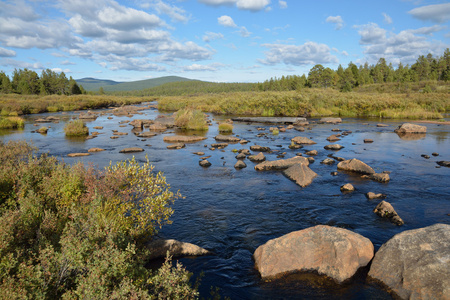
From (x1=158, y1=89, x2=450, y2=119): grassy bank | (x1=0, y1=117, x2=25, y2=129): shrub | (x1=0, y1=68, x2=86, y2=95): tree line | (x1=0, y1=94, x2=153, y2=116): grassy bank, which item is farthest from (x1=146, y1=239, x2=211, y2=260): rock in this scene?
(x1=0, y1=68, x2=86, y2=95): tree line

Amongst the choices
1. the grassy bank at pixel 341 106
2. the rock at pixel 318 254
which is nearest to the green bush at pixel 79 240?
the rock at pixel 318 254

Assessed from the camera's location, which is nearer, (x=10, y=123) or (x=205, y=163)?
(x=205, y=163)

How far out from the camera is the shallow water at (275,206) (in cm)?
735

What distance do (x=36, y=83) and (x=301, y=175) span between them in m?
125

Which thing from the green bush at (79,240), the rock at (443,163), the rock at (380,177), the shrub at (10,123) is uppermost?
the shrub at (10,123)

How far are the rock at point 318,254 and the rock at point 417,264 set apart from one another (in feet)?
1.61

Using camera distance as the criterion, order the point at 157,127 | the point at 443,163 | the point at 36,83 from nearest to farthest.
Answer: the point at 443,163 < the point at 157,127 < the point at 36,83

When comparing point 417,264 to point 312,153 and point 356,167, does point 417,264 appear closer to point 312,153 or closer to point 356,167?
point 356,167

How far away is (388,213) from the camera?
10.8 metres

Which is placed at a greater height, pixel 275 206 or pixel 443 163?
pixel 443 163

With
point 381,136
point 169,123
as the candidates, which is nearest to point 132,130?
point 169,123

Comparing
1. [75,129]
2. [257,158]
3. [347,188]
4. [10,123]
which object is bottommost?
[347,188]

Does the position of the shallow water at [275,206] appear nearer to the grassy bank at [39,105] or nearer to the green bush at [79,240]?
the green bush at [79,240]

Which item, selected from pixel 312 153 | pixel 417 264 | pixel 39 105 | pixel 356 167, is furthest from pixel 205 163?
pixel 39 105
